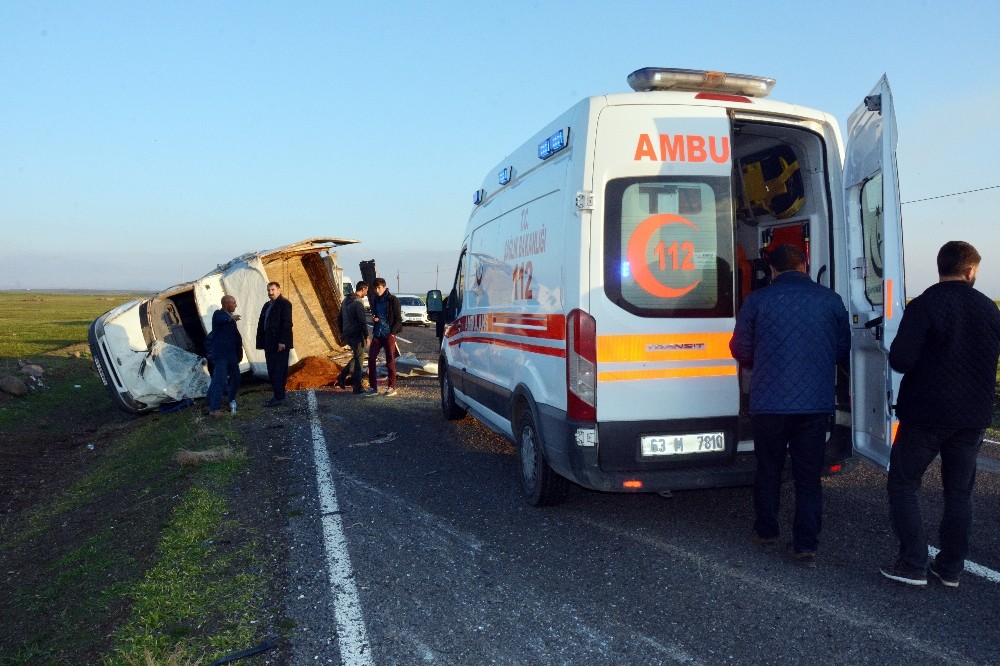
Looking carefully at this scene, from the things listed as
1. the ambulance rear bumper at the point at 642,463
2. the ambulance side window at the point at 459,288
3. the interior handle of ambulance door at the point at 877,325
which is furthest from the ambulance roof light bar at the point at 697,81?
the ambulance side window at the point at 459,288

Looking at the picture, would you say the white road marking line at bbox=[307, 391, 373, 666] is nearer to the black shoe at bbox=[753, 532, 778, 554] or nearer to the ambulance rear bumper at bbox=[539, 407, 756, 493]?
the ambulance rear bumper at bbox=[539, 407, 756, 493]

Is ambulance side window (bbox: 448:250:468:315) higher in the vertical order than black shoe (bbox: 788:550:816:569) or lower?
higher

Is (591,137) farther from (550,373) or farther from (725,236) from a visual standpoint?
(550,373)

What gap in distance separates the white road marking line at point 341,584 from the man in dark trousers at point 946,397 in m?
2.80

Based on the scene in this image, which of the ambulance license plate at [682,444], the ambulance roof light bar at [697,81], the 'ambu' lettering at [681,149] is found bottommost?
the ambulance license plate at [682,444]

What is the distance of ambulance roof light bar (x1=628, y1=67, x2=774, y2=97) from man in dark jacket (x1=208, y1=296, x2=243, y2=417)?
274 inches

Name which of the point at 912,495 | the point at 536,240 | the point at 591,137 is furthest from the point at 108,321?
the point at 912,495

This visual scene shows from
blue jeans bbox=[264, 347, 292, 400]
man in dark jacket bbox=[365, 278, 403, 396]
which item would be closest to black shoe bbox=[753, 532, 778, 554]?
man in dark jacket bbox=[365, 278, 403, 396]

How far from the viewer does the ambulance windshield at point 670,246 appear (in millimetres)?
4488

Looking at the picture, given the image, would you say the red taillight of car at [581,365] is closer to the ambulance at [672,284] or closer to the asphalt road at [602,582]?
the ambulance at [672,284]

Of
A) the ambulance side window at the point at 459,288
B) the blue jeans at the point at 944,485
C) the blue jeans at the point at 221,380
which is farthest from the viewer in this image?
the blue jeans at the point at 221,380

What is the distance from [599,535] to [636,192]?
87.3 inches

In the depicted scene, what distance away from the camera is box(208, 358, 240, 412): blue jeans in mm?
10180

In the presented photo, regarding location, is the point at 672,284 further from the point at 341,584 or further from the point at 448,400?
the point at 448,400
